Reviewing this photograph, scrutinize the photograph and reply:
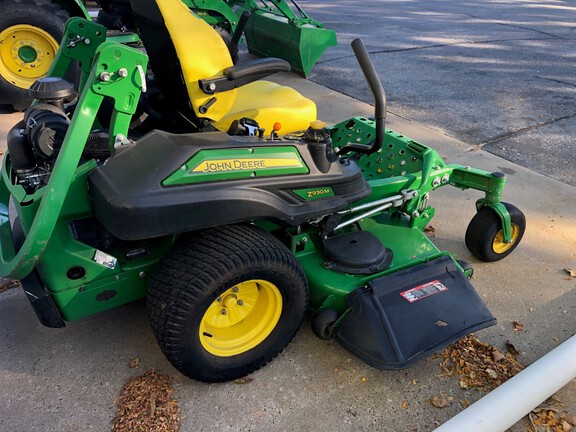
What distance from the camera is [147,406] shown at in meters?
2.06

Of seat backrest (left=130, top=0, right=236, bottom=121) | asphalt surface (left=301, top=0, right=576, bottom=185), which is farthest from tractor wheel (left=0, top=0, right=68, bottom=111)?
asphalt surface (left=301, top=0, right=576, bottom=185)

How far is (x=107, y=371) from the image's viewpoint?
2.22 metres

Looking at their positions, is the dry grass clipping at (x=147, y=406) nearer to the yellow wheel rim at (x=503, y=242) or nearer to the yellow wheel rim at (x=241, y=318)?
the yellow wheel rim at (x=241, y=318)

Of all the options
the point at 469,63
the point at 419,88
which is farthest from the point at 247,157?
the point at 469,63

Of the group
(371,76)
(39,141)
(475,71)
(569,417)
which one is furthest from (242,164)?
(475,71)

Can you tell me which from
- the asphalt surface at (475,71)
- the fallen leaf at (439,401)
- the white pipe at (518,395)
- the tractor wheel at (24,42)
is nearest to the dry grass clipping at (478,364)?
the fallen leaf at (439,401)

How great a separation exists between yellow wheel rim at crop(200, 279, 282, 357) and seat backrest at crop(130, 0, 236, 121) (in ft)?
2.46

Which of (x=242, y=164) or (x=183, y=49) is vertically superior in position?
(x=183, y=49)

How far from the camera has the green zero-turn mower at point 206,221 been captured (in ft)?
5.91

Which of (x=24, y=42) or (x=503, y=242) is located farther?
(x=24, y=42)

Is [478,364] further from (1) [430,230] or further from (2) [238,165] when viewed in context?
(2) [238,165]

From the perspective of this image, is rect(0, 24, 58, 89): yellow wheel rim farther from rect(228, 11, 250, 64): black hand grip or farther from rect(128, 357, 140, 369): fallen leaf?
rect(128, 357, 140, 369): fallen leaf

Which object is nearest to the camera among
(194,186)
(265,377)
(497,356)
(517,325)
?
(194,186)

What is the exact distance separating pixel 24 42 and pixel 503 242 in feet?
13.5
